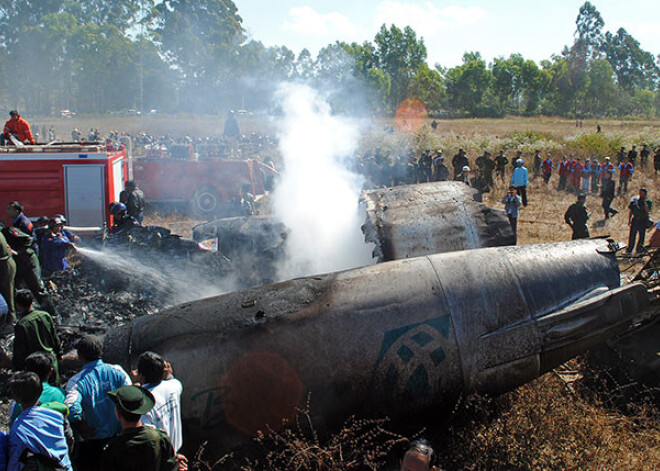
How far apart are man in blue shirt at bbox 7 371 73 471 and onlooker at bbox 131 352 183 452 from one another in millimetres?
569

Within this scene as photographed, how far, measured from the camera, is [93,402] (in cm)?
400

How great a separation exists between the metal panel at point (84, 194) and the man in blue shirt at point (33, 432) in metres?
9.05

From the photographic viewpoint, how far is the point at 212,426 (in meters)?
4.70

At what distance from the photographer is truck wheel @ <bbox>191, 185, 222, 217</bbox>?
609 inches

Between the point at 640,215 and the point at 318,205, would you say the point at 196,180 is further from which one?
the point at 640,215

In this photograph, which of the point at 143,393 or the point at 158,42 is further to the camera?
the point at 158,42

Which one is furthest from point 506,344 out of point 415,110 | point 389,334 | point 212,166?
point 415,110

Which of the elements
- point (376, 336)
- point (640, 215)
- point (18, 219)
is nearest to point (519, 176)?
point (640, 215)

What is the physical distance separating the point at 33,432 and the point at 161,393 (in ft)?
2.68

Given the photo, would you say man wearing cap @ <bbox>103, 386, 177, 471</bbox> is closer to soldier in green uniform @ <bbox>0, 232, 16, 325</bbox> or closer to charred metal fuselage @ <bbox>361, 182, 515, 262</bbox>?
charred metal fuselage @ <bbox>361, 182, 515, 262</bbox>

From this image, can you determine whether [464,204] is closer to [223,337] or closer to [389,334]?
[389,334]

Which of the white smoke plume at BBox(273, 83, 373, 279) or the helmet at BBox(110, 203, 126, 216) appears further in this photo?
the helmet at BBox(110, 203, 126, 216)

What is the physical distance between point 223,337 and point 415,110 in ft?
185

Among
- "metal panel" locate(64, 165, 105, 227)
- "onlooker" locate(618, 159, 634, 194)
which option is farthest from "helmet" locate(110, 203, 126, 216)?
"onlooker" locate(618, 159, 634, 194)
